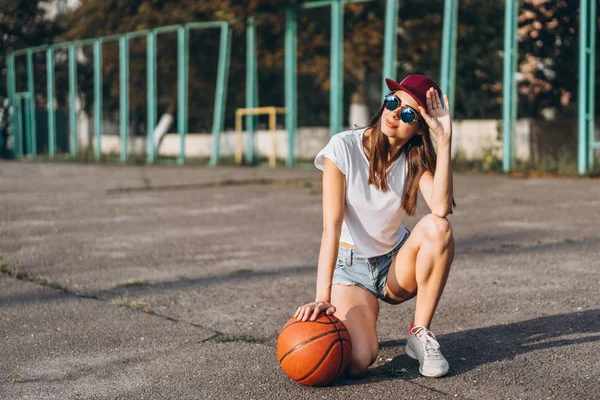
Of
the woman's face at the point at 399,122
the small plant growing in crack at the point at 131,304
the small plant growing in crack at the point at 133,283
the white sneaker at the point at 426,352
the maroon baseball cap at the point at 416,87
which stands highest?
the maroon baseball cap at the point at 416,87

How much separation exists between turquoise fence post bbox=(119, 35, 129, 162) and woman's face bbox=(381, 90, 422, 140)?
797 inches

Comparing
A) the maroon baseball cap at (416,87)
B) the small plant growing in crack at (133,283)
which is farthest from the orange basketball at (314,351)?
the small plant growing in crack at (133,283)

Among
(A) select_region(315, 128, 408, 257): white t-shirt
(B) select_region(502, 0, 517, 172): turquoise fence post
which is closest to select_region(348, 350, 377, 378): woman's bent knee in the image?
(A) select_region(315, 128, 408, 257): white t-shirt

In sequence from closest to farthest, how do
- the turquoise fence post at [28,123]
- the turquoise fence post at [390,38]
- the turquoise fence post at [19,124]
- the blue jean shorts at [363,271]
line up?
the blue jean shorts at [363,271], the turquoise fence post at [390,38], the turquoise fence post at [28,123], the turquoise fence post at [19,124]

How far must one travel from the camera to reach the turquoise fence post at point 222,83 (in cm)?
1973

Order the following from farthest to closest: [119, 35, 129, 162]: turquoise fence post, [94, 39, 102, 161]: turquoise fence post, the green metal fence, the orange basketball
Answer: [94, 39, 102, 161]: turquoise fence post → [119, 35, 129, 162]: turquoise fence post → the green metal fence → the orange basketball

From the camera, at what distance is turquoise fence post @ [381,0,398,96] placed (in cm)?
1557

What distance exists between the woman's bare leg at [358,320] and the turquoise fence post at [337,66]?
13.4 metres

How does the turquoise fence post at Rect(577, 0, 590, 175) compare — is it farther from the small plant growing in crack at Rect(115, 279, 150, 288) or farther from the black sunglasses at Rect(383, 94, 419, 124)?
the black sunglasses at Rect(383, 94, 419, 124)

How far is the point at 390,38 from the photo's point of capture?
15.6 m

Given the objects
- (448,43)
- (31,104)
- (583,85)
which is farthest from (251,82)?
(31,104)

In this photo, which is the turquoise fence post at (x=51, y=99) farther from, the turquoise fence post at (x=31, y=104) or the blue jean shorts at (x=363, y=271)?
the blue jean shorts at (x=363, y=271)

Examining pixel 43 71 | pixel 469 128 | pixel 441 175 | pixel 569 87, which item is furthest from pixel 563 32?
pixel 43 71

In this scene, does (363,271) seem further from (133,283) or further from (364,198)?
(133,283)
